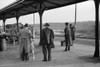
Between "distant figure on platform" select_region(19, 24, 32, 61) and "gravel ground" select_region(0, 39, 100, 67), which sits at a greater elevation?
"distant figure on platform" select_region(19, 24, 32, 61)

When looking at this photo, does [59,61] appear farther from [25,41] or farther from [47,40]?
[25,41]

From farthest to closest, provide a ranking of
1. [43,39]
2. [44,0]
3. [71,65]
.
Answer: [44,0]
[43,39]
[71,65]

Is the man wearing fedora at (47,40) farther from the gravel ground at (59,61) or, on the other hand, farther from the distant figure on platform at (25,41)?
the distant figure on platform at (25,41)

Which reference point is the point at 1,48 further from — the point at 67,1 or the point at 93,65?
the point at 93,65

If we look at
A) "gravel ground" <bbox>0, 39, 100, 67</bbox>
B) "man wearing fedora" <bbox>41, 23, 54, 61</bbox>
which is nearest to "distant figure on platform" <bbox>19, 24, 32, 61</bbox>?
"gravel ground" <bbox>0, 39, 100, 67</bbox>

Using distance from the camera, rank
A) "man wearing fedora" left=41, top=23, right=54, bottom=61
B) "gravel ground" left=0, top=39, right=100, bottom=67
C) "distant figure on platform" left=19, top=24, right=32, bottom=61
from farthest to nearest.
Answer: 1. "distant figure on platform" left=19, top=24, right=32, bottom=61
2. "man wearing fedora" left=41, top=23, right=54, bottom=61
3. "gravel ground" left=0, top=39, right=100, bottom=67

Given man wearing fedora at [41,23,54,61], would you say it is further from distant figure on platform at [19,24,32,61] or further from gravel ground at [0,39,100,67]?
distant figure on platform at [19,24,32,61]

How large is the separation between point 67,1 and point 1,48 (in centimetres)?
593

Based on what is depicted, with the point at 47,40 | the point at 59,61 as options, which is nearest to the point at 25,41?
the point at 47,40

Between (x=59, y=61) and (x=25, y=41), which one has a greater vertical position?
(x=25, y=41)

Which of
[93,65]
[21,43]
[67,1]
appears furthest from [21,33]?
[67,1]

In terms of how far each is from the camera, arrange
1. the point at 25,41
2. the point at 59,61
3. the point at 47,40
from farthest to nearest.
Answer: the point at 25,41 < the point at 47,40 < the point at 59,61

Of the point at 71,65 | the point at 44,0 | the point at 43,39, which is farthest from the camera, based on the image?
the point at 44,0

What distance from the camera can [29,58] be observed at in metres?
9.48
